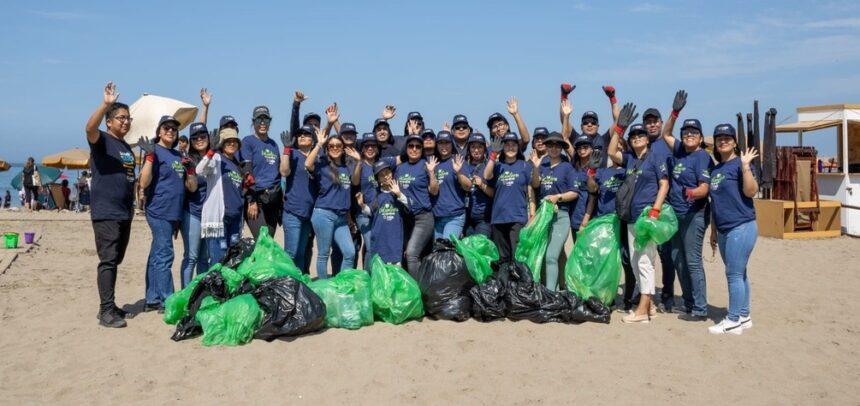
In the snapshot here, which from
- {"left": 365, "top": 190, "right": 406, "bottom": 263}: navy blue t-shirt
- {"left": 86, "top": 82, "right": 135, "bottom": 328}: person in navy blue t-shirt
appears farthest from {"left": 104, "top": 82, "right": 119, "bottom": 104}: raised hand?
{"left": 365, "top": 190, "right": 406, "bottom": 263}: navy blue t-shirt

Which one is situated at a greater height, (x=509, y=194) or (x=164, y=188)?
(x=164, y=188)

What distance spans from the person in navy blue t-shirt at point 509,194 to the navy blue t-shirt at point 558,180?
14cm

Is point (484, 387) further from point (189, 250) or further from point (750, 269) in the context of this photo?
point (750, 269)

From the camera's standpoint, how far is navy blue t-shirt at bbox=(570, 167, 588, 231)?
6.29m

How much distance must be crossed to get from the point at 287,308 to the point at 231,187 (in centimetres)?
155

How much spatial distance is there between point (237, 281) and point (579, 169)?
3.26 m

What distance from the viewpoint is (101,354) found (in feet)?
16.0

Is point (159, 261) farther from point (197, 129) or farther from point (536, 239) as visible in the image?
point (536, 239)

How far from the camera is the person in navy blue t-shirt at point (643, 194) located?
19.1 feet

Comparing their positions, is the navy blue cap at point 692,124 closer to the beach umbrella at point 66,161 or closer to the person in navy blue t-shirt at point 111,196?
the person in navy blue t-shirt at point 111,196

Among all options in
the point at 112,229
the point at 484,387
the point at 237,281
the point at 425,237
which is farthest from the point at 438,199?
the point at 112,229

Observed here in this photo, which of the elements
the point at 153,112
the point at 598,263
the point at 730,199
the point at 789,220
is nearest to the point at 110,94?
the point at 598,263

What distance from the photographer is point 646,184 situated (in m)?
5.93

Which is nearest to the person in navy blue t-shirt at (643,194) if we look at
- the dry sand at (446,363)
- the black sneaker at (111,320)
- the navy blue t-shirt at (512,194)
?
the dry sand at (446,363)
